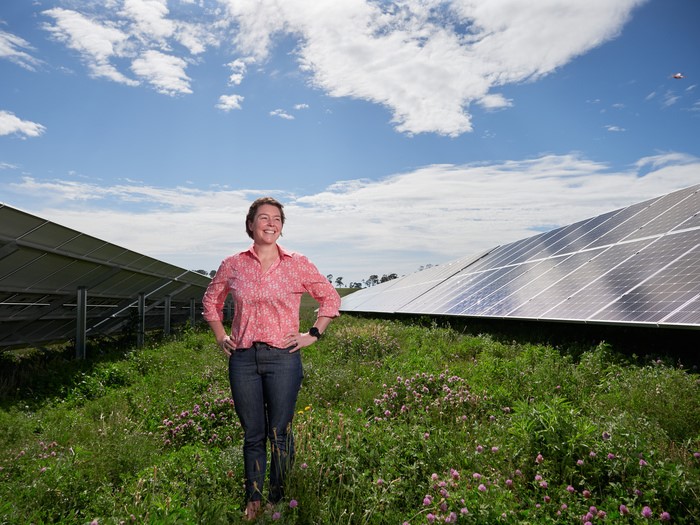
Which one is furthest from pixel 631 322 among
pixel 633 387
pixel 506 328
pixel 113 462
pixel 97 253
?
pixel 97 253

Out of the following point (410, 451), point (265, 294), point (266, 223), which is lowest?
point (410, 451)

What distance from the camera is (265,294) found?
391 centimetres

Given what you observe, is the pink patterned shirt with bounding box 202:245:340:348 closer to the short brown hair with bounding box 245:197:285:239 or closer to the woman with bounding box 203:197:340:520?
the woman with bounding box 203:197:340:520

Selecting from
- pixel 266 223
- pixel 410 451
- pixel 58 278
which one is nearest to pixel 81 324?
pixel 58 278

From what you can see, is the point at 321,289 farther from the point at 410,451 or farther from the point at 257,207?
the point at 410,451

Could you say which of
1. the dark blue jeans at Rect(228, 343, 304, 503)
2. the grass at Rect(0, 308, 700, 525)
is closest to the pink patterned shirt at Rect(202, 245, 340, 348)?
the dark blue jeans at Rect(228, 343, 304, 503)

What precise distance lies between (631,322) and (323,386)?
177 inches

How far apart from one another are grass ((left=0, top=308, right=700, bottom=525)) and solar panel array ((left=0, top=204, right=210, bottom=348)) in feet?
9.09

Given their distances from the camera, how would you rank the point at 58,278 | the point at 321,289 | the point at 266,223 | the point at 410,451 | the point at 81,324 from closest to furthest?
the point at 266,223 → the point at 321,289 → the point at 410,451 → the point at 58,278 → the point at 81,324

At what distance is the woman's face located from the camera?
13.1ft

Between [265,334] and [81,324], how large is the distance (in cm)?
1044

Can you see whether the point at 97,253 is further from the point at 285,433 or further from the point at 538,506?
the point at 538,506

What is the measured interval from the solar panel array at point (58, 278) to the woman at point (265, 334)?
223 inches

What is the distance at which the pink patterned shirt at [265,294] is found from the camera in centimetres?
386
